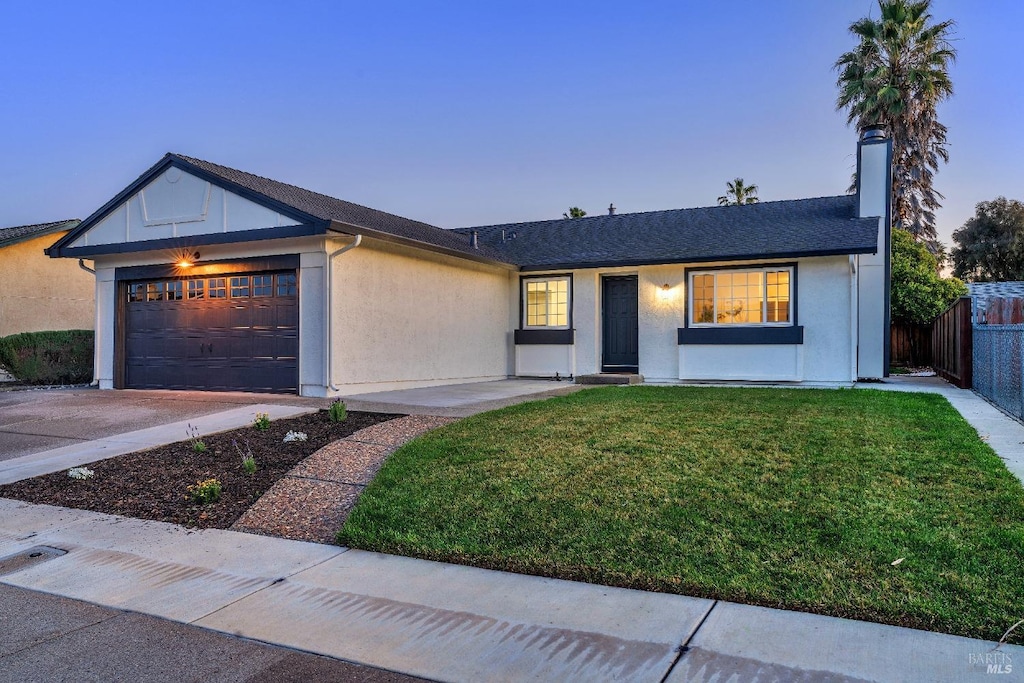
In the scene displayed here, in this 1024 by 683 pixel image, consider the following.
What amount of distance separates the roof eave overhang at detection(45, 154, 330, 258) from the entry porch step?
6.48m

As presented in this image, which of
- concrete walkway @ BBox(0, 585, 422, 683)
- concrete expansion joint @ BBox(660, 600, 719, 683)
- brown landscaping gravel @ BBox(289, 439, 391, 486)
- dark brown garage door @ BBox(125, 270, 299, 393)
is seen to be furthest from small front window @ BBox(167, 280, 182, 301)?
concrete expansion joint @ BBox(660, 600, 719, 683)

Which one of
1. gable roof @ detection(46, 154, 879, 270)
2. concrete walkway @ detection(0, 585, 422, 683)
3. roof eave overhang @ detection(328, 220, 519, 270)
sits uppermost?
gable roof @ detection(46, 154, 879, 270)

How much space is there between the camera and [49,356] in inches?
592

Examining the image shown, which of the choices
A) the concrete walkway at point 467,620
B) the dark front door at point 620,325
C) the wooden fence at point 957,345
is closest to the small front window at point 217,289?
the dark front door at point 620,325

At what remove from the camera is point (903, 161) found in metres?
28.9

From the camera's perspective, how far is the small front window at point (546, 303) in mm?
16031

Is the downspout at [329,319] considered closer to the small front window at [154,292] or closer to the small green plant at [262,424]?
the small green plant at [262,424]

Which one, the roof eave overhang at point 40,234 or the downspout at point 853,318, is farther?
the roof eave overhang at point 40,234

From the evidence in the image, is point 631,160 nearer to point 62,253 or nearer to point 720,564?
point 62,253

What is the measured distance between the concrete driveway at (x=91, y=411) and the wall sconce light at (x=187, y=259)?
2418 mm

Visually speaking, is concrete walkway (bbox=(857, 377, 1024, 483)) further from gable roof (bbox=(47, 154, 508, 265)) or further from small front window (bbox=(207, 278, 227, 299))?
small front window (bbox=(207, 278, 227, 299))

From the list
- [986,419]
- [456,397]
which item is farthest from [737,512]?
[456,397]

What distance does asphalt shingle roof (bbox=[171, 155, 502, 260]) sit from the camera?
12198 mm

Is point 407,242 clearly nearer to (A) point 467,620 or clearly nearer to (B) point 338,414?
(B) point 338,414
